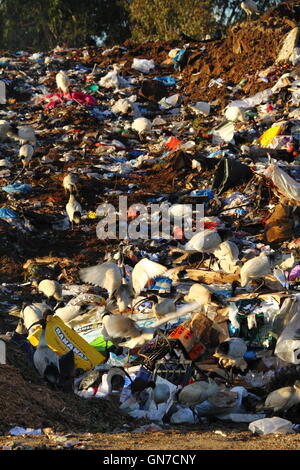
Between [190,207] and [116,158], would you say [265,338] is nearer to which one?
[190,207]

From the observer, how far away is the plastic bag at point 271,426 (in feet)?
13.1

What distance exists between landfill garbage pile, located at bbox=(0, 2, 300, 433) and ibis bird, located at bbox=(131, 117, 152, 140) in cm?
4

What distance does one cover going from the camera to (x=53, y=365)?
4691 millimetres

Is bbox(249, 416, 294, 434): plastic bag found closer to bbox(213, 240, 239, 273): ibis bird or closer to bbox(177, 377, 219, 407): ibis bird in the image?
bbox(177, 377, 219, 407): ibis bird

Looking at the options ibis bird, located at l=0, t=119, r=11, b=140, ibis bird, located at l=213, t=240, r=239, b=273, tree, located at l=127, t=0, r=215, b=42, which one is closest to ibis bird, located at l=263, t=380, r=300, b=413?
ibis bird, located at l=213, t=240, r=239, b=273

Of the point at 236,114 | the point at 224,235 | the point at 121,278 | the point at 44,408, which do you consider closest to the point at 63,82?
the point at 236,114

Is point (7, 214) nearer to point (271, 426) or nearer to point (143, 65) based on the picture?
point (271, 426)

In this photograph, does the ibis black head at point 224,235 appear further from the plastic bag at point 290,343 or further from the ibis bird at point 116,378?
the ibis bird at point 116,378

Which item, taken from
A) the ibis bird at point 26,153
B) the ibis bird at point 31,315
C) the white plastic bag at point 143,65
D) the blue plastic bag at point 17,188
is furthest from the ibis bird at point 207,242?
the white plastic bag at point 143,65

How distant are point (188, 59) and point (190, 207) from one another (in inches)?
254

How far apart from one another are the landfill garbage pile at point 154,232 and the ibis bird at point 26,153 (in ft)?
0.17

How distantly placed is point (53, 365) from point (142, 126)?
298 inches

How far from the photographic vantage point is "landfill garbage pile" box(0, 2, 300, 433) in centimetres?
468

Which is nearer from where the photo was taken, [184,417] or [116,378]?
[184,417]
